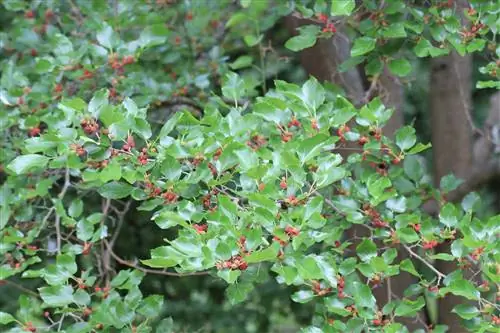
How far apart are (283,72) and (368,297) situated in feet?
6.60

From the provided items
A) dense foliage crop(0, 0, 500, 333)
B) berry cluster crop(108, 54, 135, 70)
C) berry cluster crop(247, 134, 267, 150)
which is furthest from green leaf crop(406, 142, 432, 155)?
berry cluster crop(108, 54, 135, 70)

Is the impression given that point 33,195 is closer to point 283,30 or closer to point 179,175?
point 179,175

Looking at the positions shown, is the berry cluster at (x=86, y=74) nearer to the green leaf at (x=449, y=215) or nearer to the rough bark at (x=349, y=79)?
the rough bark at (x=349, y=79)

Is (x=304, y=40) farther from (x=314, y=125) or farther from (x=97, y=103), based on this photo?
(x=97, y=103)

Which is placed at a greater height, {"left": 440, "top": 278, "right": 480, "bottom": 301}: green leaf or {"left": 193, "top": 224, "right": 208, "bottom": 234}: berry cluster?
{"left": 193, "top": 224, "right": 208, "bottom": 234}: berry cluster

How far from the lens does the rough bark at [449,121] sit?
116 inches

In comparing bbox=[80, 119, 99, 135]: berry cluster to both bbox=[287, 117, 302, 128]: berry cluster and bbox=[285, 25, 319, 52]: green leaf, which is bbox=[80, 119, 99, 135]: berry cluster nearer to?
bbox=[287, 117, 302, 128]: berry cluster

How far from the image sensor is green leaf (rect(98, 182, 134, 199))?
1.83 m

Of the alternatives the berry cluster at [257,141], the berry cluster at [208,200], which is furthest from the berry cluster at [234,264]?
the berry cluster at [257,141]

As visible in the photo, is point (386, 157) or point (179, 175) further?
point (386, 157)

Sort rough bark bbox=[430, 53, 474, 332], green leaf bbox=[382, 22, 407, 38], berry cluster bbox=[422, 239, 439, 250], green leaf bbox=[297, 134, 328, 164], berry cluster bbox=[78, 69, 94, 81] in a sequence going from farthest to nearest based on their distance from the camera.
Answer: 1. rough bark bbox=[430, 53, 474, 332]
2. berry cluster bbox=[78, 69, 94, 81]
3. green leaf bbox=[382, 22, 407, 38]
4. berry cluster bbox=[422, 239, 439, 250]
5. green leaf bbox=[297, 134, 328, 164]

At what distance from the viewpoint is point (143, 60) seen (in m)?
2.79

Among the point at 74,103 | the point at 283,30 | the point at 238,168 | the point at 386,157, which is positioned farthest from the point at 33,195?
the point at 283,30

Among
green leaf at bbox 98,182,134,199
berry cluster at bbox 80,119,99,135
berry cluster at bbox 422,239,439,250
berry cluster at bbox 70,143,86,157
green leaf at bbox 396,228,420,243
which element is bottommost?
berry cluster at bbox 422,239,439,250
